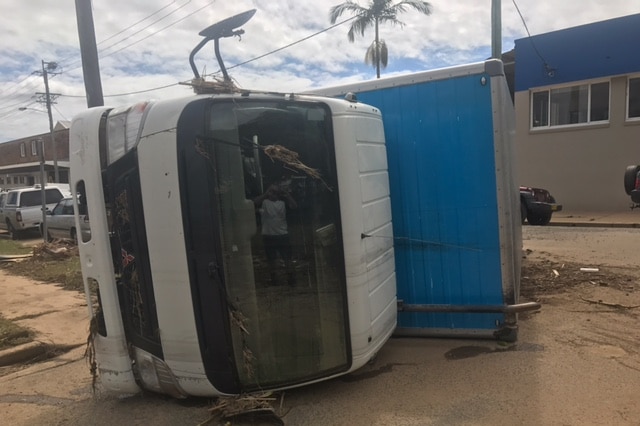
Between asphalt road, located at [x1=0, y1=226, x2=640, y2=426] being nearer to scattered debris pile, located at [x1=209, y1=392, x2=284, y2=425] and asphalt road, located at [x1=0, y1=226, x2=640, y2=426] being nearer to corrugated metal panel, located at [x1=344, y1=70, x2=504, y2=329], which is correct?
scattered debris pile, located at [x1=209, y1=392, x2=284, y2=425]

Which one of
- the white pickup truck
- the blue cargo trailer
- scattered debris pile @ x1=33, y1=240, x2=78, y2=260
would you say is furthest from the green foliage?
the blue cargo trailer

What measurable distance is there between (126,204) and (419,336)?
2.91 meters

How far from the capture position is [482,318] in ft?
14.9

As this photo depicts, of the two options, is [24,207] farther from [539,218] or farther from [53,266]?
[539,218]

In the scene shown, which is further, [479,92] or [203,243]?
[479,92]

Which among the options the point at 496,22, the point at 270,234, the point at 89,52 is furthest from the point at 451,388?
the point at 496,22

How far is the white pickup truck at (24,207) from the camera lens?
1758 centimetres

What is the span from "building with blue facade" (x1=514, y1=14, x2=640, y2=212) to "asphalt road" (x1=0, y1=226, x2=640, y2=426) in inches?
535

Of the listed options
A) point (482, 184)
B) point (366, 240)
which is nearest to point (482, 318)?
point (482, 184)

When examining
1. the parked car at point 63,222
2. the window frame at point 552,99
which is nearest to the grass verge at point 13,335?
the parked car at point 63,222

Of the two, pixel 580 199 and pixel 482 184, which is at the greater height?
pixel 482 184

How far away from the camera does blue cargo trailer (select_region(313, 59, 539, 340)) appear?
14.1 ft

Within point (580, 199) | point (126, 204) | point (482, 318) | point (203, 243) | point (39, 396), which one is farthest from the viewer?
point (580, 199)

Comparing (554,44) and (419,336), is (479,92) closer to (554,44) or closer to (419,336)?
(419,336)
